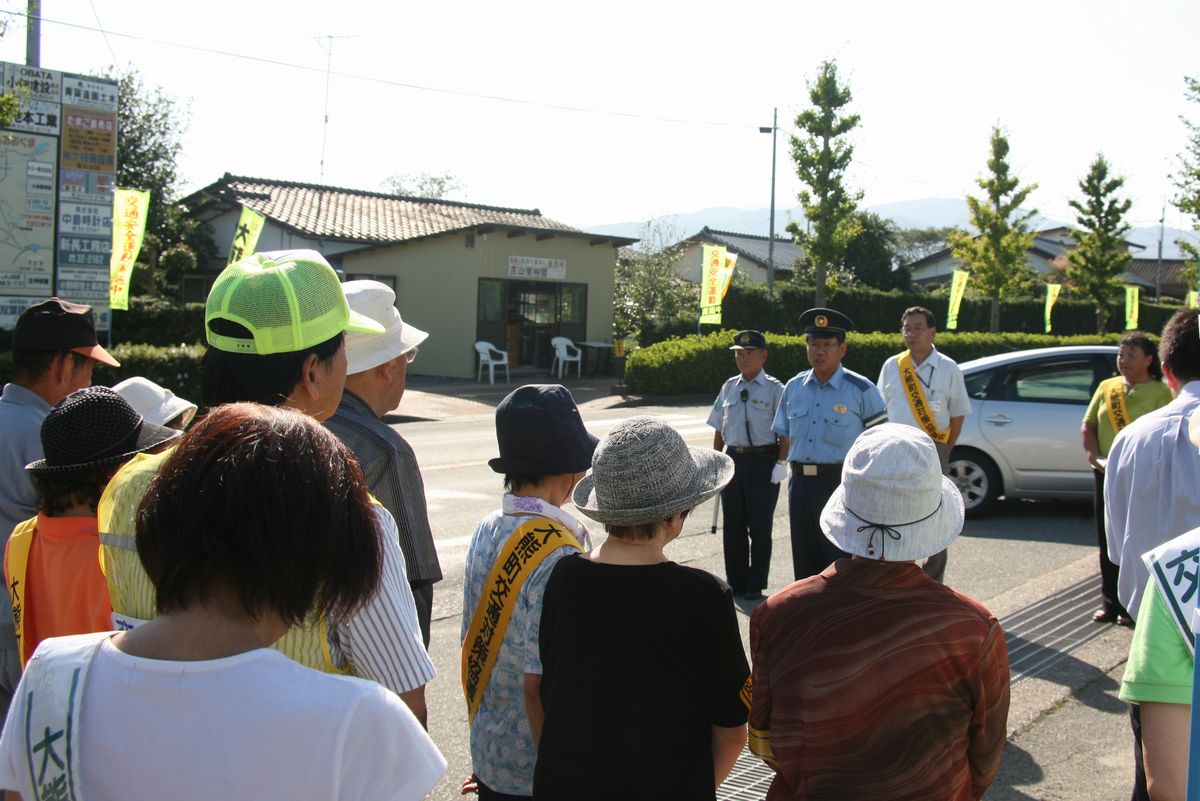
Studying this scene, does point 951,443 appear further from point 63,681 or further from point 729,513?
point 63,681

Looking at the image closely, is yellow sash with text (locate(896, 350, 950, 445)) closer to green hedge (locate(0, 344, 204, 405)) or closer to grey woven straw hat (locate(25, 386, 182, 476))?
grey woven straw hat (locate(25, 386, 182, 476))

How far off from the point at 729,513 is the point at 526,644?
4.85 meters

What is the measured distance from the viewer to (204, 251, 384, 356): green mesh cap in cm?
230

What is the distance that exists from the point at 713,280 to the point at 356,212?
11.9 m

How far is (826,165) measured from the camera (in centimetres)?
3472

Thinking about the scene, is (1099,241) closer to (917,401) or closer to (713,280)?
(713,280)

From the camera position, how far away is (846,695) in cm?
237

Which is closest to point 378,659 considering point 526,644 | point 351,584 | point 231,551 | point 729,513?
point 351,584

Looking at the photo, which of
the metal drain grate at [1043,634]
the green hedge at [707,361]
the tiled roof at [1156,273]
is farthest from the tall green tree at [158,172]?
the tiled roof at [1156,273]

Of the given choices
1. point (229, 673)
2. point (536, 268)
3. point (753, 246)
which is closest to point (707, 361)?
point (536, 268)

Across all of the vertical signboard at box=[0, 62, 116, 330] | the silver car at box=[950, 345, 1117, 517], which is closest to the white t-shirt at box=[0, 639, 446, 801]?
the silver car at box=[950, 345, 1117, 517]

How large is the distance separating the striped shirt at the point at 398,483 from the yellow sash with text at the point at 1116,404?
581 cm

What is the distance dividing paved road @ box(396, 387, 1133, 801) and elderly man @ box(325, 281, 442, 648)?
211 centimetres

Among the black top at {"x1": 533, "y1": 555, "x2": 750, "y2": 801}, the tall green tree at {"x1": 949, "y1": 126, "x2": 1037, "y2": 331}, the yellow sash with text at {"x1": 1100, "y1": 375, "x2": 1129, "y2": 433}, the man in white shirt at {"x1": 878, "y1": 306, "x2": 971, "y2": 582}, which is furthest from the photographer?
the tall green tree at {"x1": 949, "y1": 126, "x2": 1037, "y2": 331}
